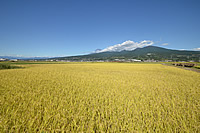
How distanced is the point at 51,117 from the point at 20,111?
5.28 feet

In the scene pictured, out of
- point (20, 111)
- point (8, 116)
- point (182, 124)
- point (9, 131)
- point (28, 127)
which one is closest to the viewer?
point (9, 131)

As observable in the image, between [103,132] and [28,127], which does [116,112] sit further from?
[28,127]

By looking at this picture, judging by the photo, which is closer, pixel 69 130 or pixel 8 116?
pixel 69 130

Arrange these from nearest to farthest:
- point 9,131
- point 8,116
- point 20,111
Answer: point 9,131, point 8,116, point 20,111

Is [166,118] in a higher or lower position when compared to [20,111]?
lower

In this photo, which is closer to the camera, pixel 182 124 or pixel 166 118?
pixel 182 124

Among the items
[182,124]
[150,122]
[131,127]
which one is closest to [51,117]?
[131,127]

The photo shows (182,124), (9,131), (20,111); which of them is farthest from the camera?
(20,111)

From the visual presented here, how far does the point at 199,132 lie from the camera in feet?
9.82

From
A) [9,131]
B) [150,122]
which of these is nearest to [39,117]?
[9,131]

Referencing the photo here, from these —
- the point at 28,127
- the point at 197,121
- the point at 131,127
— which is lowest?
the point at 197,121

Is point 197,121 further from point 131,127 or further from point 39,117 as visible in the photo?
point 39,117

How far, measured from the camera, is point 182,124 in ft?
10.9

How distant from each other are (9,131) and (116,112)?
3.77 m
